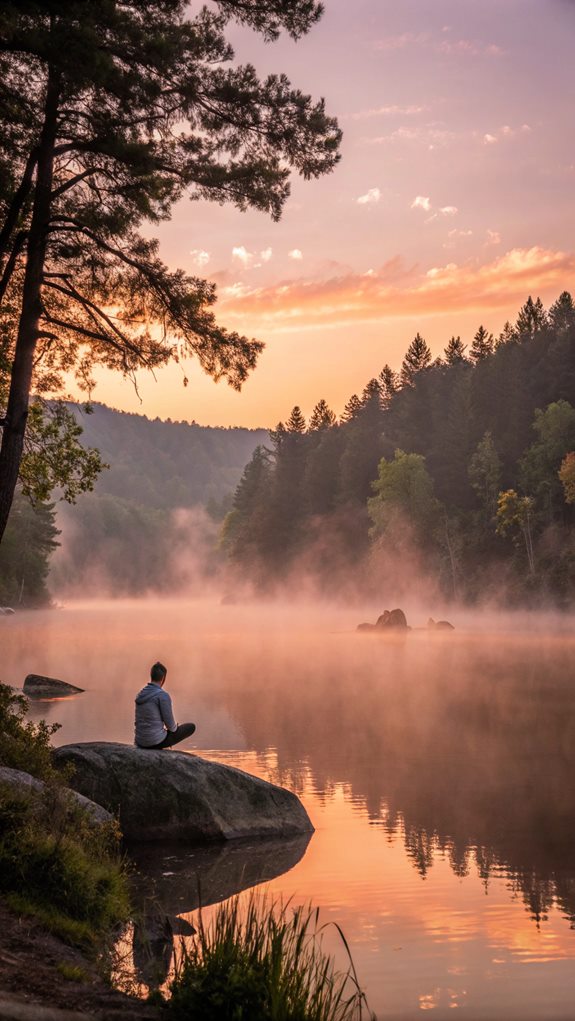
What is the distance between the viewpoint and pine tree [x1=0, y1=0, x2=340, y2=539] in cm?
1482

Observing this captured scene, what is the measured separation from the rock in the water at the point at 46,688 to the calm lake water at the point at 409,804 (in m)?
1.29

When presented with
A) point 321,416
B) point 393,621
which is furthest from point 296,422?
point 393,621

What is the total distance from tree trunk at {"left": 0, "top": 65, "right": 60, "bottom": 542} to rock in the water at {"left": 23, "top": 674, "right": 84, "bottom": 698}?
18.2 metres

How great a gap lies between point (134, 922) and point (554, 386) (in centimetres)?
10964

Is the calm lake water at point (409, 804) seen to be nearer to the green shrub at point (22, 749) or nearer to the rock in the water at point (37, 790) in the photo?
the rock in the water at point (37, 790)

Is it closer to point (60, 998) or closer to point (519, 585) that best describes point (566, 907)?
point (60, 998)

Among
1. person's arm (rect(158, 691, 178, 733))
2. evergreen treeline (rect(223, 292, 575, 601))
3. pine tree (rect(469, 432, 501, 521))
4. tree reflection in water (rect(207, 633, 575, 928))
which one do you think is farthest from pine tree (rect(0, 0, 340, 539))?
pine tree (rect(469, 432, 501, 521))

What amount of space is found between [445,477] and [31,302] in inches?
4199

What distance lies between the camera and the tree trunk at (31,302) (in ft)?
48.5

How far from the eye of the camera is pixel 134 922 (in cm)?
996

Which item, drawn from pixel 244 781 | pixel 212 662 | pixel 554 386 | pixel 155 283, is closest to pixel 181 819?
pixel 244 781

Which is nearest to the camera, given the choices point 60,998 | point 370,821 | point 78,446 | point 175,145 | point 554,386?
point 60,998

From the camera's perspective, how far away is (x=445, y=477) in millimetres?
119250

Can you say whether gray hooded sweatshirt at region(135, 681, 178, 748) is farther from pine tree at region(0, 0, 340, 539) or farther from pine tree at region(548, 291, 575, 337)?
pine tree at region(548, 291, 575, 337)
